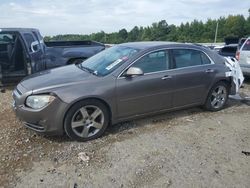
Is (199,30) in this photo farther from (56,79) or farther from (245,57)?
(56,79)

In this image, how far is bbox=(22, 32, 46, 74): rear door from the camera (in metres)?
8.22

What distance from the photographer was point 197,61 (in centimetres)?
614

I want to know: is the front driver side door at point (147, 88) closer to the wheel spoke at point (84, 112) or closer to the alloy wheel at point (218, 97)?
the wheel spoke at point (84, 112)

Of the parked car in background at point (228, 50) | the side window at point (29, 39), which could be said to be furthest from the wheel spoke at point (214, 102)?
the parked car in background at point (228, 50)

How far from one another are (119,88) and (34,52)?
435 centimetres

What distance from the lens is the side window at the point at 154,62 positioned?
540cm

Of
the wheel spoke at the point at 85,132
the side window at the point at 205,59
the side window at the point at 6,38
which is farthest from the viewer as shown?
the side window at the point at 6,38

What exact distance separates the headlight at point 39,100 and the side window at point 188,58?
2465mm

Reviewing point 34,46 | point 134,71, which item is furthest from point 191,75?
point 34,46

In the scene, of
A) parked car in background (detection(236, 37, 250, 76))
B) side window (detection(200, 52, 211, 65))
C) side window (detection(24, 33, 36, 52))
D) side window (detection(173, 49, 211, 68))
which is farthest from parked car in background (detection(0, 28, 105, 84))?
parked car in background (detection(236, 37, 250, 76))

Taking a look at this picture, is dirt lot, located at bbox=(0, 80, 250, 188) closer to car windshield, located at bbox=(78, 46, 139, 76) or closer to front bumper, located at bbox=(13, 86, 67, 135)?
front bumper, located at bbox=(13, 86, 67, 135)

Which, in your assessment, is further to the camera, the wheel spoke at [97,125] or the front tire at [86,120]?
the wheel spoke at [97,125]

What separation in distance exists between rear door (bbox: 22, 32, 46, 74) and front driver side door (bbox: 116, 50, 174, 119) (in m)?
3.95

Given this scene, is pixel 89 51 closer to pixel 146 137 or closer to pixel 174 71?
pixel 174 71
